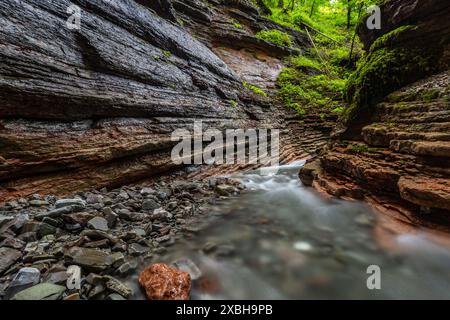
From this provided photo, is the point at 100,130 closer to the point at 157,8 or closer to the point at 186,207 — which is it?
the point at 186,207

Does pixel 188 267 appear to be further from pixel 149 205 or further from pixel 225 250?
pixel 149 205

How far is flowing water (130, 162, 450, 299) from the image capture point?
95.0 inches

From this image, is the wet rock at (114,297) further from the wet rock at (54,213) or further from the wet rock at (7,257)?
the wet rock at (54,213)

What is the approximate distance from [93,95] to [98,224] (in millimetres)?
2975

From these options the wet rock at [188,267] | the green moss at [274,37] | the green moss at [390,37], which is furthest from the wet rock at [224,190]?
the green moss at [274,37]

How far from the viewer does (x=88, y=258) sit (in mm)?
2328

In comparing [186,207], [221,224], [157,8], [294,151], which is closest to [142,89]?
[186,207]

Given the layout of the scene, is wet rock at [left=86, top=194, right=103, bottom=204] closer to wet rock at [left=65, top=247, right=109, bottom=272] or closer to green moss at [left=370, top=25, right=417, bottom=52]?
wet rock at [left=65, top=247, right=109, bottom=272]

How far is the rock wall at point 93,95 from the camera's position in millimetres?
3766

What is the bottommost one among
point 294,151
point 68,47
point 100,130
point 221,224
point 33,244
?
point 221,224

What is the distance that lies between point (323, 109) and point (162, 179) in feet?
31.1
